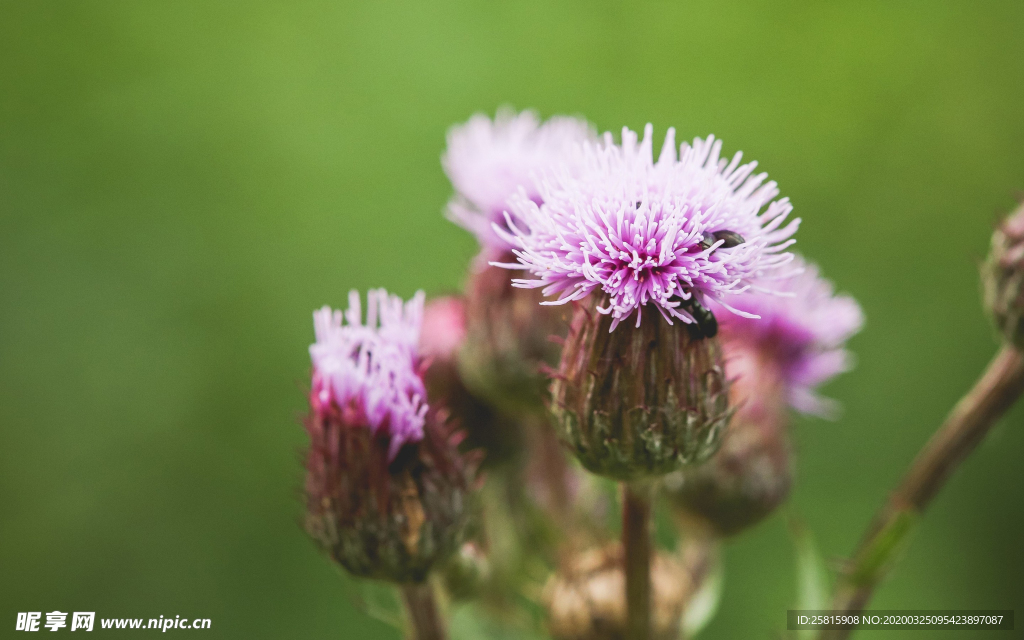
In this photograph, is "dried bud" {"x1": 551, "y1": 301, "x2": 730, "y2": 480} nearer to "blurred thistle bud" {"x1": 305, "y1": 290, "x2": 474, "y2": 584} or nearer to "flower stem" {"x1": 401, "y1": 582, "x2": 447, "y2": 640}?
"blurred thistle bud" {"x1": 305, "y1": 290, "x2": 474, "y2": 584}

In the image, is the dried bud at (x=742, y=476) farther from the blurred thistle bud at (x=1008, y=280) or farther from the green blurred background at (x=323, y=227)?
the green blurred background at (x=323, y=227)

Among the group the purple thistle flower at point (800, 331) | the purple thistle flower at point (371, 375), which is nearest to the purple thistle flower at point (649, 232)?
the purple thistle flower at point (371, 375)

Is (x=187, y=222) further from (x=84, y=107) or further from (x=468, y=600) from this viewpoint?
→ (x=468, y=600)

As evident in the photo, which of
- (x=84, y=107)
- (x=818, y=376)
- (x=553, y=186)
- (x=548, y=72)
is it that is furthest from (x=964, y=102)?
(x=84, y=107)

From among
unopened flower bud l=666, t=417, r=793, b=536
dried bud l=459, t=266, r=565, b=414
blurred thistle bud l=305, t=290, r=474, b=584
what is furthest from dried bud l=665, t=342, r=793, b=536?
blurred thistle bud l=305, t=290, r=474, b=584

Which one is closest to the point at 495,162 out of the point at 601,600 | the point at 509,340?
the point at 509,340

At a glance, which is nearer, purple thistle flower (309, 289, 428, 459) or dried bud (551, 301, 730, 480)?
dried bud (551, 301, 730, 480)

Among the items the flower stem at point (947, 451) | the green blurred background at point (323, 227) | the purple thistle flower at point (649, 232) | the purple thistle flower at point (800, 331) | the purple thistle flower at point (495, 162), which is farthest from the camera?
the green blurred background at point (323, 227)
